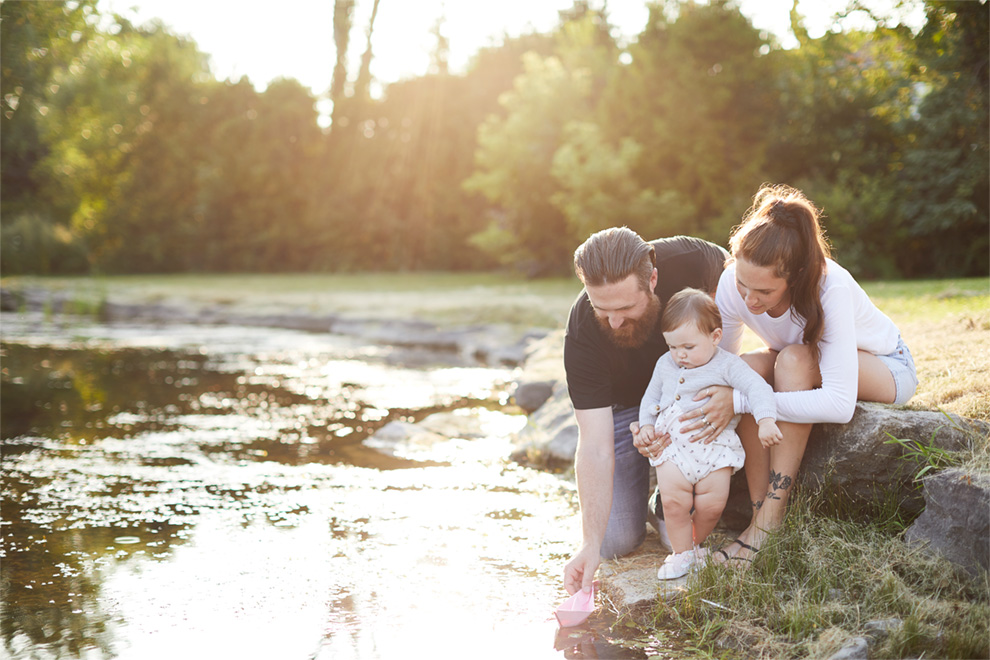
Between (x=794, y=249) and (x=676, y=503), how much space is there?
113 centimetres

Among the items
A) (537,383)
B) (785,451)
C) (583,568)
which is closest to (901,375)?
(785,451)

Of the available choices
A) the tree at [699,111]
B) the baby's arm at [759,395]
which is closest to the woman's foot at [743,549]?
the baby's arm at [759,395]

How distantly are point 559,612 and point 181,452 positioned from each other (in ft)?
13.6

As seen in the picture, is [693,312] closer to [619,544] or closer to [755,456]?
[755,456]

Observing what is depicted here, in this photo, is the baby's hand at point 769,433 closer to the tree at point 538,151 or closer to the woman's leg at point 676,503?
the woman's leg at point 676,503

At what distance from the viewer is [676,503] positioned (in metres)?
3.45

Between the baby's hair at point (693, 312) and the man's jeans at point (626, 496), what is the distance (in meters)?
0.76

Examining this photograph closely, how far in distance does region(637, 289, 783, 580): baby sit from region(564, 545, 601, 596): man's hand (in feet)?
1.32

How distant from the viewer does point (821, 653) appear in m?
2.81

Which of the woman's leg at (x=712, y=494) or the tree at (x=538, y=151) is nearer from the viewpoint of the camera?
the woman's leg at (x=712, y=494)

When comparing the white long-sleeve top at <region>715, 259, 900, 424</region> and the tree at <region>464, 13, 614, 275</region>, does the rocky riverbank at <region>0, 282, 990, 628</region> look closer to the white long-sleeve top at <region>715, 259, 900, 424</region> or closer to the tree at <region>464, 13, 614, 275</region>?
the white long-sleeve top at <region>715, 259, 900, 424</region>

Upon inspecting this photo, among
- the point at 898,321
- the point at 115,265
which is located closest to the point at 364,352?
the point at 898,321

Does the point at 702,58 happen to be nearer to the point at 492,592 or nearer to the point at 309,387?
the point at 309,387

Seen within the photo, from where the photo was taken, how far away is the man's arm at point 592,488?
10.8ft
